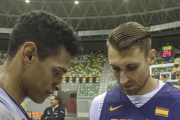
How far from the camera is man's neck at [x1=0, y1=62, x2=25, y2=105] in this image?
2.84 ft

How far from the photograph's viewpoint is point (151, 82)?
1395 mm

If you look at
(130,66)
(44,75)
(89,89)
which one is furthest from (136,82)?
(89,89)

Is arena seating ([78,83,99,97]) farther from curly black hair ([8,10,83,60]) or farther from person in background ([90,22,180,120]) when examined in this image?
curly black hair ([8,10,83,60])

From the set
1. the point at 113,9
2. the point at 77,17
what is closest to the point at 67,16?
the point at 77,17

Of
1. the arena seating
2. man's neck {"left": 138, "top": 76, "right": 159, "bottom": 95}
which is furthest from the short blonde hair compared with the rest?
the arena seating

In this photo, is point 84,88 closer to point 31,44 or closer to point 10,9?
point 10,9

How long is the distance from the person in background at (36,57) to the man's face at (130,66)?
0.35m

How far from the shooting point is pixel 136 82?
127 centimetres

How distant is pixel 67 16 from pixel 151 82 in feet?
60.3

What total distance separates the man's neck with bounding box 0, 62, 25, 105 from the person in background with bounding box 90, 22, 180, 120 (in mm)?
618

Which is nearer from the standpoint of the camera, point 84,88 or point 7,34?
point 84,88

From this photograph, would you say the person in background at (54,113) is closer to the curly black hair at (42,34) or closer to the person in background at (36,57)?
the person in background at (36,57)

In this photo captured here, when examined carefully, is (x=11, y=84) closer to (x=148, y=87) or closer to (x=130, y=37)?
(x=130, y=37)

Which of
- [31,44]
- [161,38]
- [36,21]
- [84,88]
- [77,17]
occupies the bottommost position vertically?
[84,88]
